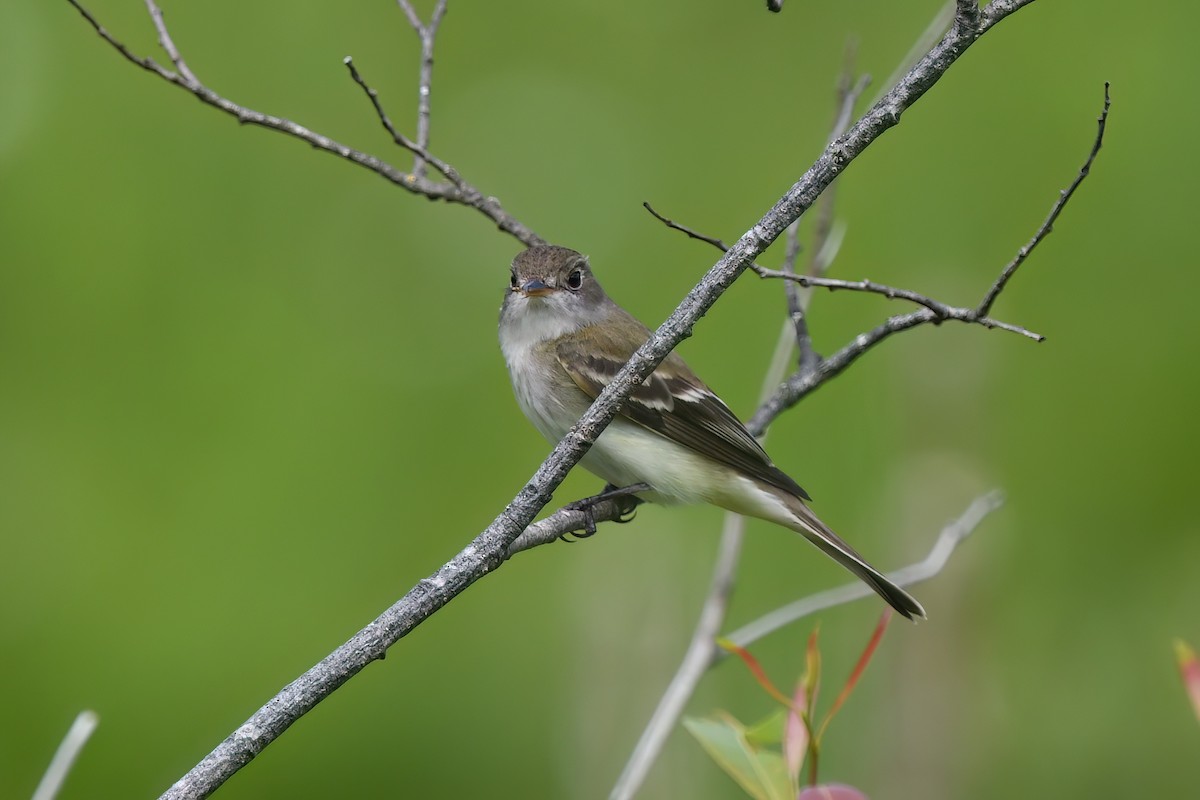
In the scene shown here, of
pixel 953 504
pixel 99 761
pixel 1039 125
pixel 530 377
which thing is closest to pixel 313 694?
pixel 530 377

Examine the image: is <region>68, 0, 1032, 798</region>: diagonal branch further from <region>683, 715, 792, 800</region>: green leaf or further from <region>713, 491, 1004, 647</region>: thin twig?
<region>713, 491, 1004, 647</region>: thin twig

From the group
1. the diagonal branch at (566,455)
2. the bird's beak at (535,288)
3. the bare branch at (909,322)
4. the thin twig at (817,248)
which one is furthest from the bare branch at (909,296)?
the bird's beak at (535,288)

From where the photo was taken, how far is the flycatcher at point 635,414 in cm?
286

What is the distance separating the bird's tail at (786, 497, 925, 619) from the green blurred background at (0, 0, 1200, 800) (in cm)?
52

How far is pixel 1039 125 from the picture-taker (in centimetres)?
491

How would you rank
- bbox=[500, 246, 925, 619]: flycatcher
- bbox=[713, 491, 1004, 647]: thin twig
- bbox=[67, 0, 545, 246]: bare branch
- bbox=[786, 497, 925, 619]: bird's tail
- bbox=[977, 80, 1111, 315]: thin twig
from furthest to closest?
bbox=[500, 246, 925, 619]: flycatcher < bbox=[786, 497, 925, 619]: bird's tail < bbox=[67, 0, 545, 246]: bare branch < bbox=[713, 491, 1004, 647]: thin twig < bbox=[977, 80, 1111, 315]: thin twig

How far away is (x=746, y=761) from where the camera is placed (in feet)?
4.48

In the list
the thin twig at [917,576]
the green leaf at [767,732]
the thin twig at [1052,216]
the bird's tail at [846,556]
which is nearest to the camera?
the green leaf at [767,732]

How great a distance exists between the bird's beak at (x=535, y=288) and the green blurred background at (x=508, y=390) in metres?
0.74

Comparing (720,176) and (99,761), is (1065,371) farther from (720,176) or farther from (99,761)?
(99,761)

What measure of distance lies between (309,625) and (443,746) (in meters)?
0.64

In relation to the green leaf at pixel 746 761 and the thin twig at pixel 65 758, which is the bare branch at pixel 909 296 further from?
the thin twig at pixel 65 758

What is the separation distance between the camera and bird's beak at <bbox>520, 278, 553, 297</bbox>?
3.07 meters

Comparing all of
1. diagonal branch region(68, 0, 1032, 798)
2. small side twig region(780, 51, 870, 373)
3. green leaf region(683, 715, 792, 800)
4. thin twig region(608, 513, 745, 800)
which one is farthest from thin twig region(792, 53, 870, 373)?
green leaf region(683, 715, 792, 800)
